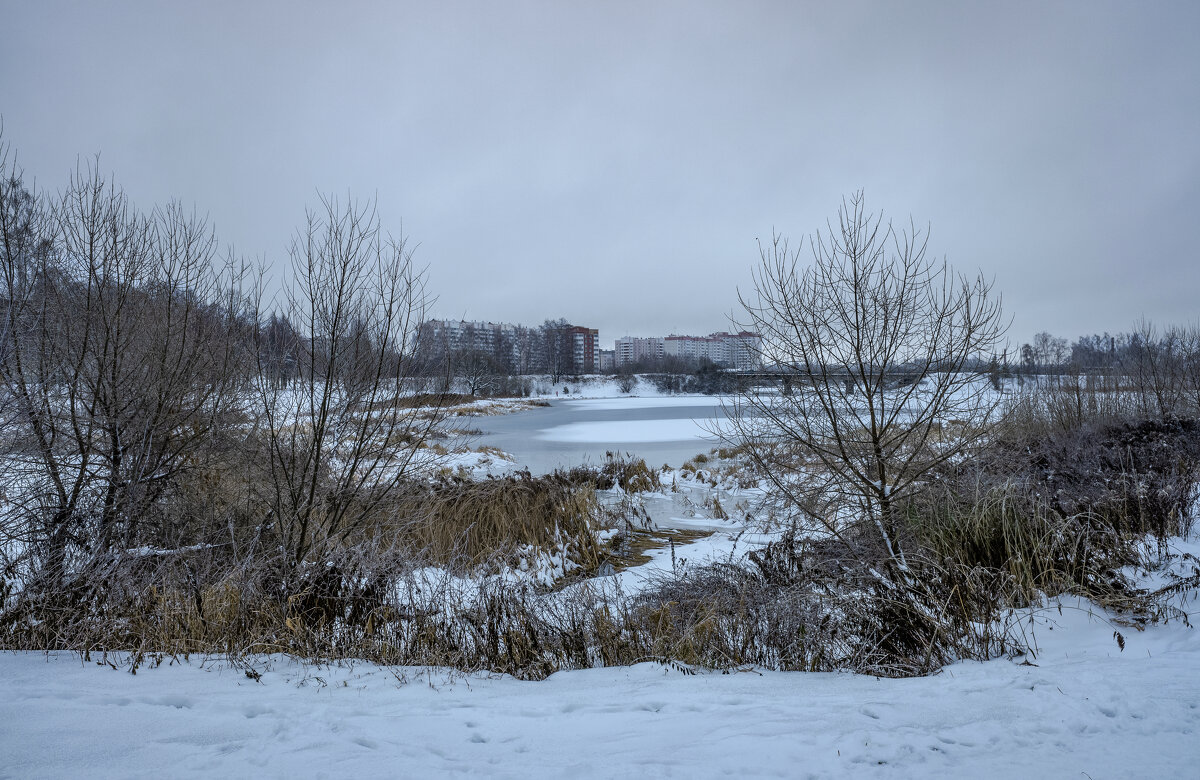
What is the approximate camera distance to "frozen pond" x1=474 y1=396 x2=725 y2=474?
61.2 feet

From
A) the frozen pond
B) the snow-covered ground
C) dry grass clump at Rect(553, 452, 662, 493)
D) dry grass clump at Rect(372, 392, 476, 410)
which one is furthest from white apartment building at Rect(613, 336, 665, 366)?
the snow-covered ground

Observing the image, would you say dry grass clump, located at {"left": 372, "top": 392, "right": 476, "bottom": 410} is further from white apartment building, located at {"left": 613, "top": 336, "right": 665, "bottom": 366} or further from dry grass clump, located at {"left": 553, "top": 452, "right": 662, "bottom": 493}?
white apartment building, located at {"left": 613, "top": 336, "right": 665, "bottom": 366}

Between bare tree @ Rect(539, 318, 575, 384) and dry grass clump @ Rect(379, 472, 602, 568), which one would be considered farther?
bare tree @ Rect(539, 318, 575, 384)

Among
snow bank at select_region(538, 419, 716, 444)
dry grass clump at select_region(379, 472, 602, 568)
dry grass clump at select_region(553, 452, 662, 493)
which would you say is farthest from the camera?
snow bank at select_region(538, 419, 716, 444)

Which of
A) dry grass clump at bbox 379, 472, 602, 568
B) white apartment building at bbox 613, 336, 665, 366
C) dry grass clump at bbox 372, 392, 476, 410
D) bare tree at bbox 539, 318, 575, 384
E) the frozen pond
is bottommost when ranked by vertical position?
the frozen pond

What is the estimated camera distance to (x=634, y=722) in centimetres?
296

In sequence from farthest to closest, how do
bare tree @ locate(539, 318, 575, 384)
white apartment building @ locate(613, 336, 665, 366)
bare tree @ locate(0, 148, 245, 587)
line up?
1. white apartment building @ locate(613, 336, 665, 366)
2. bare tree @ locate(539, 318, 575, 384)
3. bare tree @ locate(0, 148, 245, 587)

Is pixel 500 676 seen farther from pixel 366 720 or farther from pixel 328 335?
pixel 328 335

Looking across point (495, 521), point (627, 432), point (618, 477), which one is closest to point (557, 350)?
point (627, 432)

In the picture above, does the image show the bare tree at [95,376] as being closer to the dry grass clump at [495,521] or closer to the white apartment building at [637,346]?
the dry grass clump at [495,521]

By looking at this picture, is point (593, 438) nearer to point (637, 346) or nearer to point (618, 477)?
point (618, 477)

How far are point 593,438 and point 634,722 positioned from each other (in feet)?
71.4

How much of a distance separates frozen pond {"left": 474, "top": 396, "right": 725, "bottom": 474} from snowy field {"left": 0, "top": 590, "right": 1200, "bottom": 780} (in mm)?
9318

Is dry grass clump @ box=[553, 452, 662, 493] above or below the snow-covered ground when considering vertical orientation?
below
